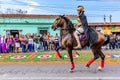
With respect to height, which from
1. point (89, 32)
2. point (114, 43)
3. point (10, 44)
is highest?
point (89, 32)

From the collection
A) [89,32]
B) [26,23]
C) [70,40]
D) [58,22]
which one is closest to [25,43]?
[58,22]

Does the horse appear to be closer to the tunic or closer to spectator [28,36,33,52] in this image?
the tunic

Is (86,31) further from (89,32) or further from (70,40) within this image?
(70,40)

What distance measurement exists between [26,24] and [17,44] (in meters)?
21.8

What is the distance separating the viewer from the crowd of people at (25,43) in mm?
28422

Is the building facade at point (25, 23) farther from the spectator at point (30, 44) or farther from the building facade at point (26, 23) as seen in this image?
the spectator at point (30, 44)

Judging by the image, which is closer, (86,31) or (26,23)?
(86,31)

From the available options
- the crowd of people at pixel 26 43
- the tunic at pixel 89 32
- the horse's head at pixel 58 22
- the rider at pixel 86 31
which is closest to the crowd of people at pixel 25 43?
the crowd of people at pixel 26 43

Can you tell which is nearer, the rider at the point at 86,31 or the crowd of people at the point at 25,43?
the rider at the point at 86,31

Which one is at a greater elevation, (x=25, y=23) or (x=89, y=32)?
(x=25, y=23)

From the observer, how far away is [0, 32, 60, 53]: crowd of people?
28422 millimetres

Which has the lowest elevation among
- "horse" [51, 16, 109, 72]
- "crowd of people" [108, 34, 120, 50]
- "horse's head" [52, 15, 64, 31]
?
"crowd of people" [108, 34, 120, 50]

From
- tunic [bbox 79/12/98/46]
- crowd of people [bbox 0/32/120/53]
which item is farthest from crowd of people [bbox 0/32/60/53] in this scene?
tunic [bbox 79/12/98/46]

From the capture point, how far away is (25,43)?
29.4 m
